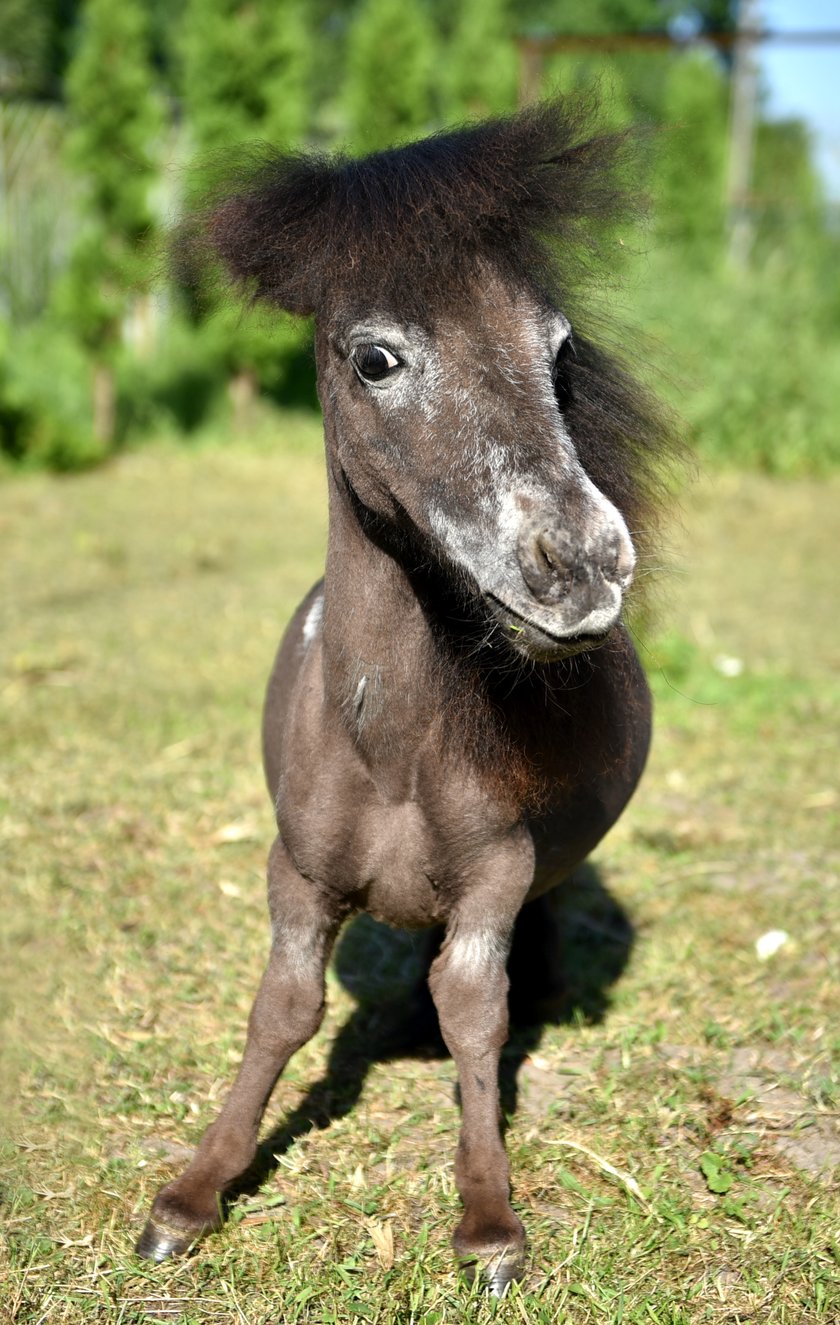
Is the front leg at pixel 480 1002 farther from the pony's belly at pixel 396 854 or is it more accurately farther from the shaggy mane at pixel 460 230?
the shaggy mane at pixel 460 230

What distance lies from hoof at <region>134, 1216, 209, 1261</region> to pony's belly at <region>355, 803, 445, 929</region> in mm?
770

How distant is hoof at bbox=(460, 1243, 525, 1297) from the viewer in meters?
2.38

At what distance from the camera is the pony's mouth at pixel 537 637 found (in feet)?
6.56

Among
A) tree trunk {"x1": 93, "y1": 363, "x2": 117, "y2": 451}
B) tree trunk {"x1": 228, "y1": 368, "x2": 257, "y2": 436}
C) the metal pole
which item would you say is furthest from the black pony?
the metal pole

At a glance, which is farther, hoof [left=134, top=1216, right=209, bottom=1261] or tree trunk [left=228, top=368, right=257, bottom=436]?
tree trunk [left=228, top=368, right=257, bottom=436]

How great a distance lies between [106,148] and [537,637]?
475 inches

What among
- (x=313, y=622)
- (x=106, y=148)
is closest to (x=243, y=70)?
(x=106, y=148)

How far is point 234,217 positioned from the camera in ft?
7.87

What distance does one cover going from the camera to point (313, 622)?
2.91 m

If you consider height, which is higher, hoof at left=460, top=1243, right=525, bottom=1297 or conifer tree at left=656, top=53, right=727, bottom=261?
hoof at left=460, top=1243, right=525, bottom=1297

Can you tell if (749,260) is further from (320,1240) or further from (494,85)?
(320,1240)

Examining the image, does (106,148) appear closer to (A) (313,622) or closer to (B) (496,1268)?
(A) (313,622)

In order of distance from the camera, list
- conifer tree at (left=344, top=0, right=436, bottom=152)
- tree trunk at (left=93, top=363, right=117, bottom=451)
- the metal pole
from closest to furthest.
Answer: tree trunk at (left=93, top=363, right=117, bottom=451) → conifer tree at (left=344, top=0, right=436, bottom=152) → the metal pole

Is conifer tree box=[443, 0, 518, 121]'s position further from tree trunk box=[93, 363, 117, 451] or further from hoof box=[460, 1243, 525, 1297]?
hoof box=[460, 1243, 525, 1297]
